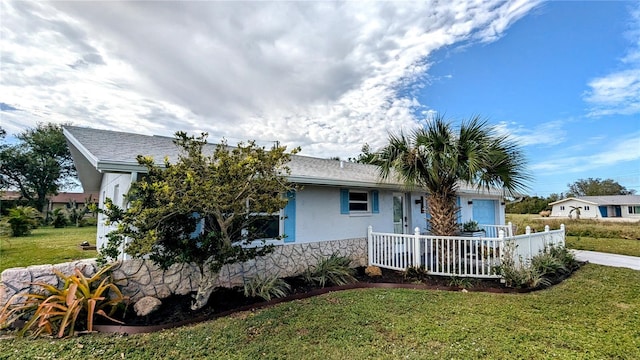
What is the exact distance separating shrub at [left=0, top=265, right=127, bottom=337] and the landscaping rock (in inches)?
12.0

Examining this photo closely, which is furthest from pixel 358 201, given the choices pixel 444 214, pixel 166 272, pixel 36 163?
pixel 36 163

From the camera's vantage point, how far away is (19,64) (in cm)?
820

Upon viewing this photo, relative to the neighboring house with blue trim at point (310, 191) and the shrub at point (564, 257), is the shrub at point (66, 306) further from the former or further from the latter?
the shrub at point (564, 257)

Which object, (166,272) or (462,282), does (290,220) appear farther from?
(462,282)

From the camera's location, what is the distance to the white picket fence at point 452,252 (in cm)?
755

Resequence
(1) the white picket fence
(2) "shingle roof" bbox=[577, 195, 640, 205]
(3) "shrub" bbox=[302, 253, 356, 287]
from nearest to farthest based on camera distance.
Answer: (3) "shrub" bbox=[302, 253, 356, 287] < (1) the white picket fence < (2) "shingle roof" bbox=[577, 195, 640, 205]

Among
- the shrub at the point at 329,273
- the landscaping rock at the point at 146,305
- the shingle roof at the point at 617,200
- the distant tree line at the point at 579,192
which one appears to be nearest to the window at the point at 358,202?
the shrub at the point at 329,273

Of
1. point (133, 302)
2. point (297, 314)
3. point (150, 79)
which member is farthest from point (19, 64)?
point (297, 314)

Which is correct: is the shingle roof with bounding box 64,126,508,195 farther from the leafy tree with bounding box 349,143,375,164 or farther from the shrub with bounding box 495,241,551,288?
the shrub with bounding box 495,241,551,288

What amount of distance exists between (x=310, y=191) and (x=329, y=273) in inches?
92.0

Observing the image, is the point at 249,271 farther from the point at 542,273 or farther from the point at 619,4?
the point at 619,4

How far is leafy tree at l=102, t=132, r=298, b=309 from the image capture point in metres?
4.54

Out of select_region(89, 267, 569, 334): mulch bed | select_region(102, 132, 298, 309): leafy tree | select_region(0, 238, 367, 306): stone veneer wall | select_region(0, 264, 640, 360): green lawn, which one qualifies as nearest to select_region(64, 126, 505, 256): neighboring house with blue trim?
select_region(0, 238, 367, 306): stone veneer wall

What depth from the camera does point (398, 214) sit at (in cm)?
1093
